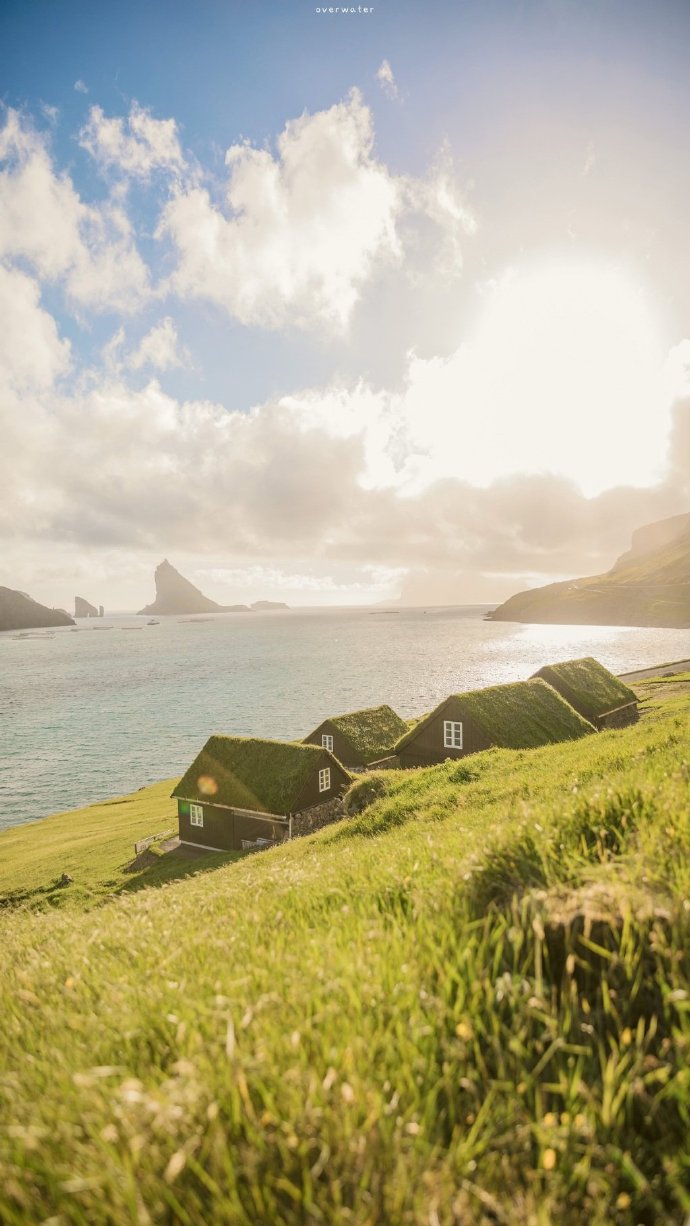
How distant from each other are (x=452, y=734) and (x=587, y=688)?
58.5 feet

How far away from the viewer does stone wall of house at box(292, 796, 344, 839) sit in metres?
33.8

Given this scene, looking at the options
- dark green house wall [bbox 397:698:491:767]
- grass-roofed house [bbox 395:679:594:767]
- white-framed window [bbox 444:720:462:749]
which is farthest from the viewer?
white-framed window [bbox 444:720:462:749]

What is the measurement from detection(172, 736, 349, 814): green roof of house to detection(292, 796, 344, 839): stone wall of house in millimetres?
1090

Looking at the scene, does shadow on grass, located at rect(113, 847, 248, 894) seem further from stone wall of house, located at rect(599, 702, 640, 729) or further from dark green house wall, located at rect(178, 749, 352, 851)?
stone wall of house, located at rect(599, 702, 640, 729)

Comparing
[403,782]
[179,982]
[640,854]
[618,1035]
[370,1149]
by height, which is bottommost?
[403,782]

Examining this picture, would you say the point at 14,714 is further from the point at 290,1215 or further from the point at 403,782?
the point at 290,1215

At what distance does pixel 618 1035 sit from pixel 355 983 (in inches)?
55.5

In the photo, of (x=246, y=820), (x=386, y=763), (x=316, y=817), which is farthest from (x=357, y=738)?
(x=246, y=820)

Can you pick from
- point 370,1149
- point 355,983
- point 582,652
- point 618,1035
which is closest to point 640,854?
point 618,1035

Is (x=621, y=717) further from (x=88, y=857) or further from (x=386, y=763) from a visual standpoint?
(x=88, y=857)

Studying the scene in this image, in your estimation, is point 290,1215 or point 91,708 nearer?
point 290,1215

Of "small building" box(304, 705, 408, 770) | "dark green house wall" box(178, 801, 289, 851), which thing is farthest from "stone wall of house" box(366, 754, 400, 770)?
"dark green house wall" box(178, 801, 289, 851)

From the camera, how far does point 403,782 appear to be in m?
21.6

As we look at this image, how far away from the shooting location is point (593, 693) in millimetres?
46062
